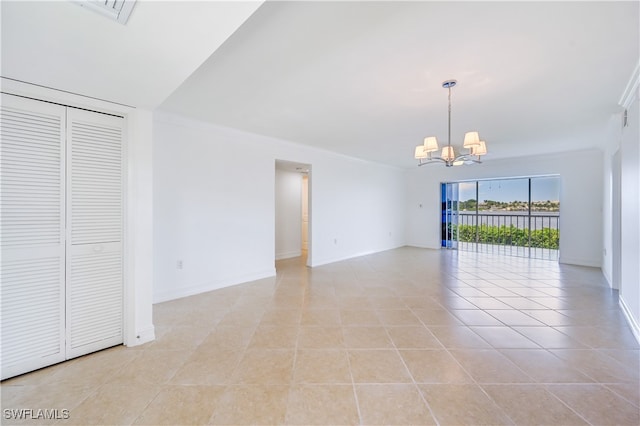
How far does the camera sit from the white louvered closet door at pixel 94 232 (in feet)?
7.07

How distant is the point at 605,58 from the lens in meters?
2.17

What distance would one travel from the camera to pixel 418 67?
2.29 meters

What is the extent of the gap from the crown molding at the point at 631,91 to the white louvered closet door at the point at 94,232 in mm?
4714

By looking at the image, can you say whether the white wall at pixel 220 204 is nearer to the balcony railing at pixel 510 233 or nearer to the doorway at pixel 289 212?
the doorway at pixel 289 212

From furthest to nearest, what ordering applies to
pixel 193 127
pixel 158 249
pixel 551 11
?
pixel 193 127
pixel 158 249
pixel 551 11

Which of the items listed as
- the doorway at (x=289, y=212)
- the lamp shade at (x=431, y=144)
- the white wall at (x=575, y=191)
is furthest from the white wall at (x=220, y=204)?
the white wall at (x=575, y=191)

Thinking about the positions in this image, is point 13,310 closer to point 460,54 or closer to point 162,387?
point 162,387

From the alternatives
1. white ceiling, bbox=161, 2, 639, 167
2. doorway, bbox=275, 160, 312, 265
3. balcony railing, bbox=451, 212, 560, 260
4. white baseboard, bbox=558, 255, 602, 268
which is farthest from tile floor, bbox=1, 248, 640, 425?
balcony railing, bbox=451, 212, 560, 260

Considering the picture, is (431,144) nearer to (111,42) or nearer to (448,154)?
(448,154)

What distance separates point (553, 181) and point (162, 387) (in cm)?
861

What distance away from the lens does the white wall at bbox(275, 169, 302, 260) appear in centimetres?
660

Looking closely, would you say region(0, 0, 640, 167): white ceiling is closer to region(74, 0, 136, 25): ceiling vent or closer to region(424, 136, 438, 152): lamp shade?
region(74, 0, 136, 25): ceiling vent

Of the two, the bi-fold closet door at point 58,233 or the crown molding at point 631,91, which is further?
the crown molding at point 631,91

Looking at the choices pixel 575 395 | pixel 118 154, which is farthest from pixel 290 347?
pixel 118 154
